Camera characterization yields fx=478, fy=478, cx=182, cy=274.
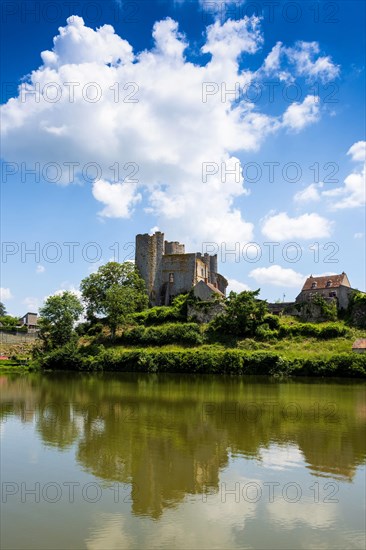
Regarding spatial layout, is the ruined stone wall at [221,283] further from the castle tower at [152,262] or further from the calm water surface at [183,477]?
the calm water surface at [183,477]

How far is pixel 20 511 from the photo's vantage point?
9.14 metres

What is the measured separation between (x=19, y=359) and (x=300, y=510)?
4605cm

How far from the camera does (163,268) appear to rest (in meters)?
61.7

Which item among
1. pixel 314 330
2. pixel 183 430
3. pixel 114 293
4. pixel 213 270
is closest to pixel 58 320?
pixel 114 293

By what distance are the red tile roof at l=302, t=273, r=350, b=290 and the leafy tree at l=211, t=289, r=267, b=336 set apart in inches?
318

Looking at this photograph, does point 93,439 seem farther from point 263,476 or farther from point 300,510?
point 300,510

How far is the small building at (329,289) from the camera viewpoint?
53625 mm

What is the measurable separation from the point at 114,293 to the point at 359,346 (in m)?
25.7

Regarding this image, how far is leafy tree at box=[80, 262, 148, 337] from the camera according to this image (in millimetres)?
52625

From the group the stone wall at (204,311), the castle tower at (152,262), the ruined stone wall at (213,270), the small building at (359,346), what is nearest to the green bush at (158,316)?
the stone wall at (204,311)

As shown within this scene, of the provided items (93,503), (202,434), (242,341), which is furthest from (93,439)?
(242,341)

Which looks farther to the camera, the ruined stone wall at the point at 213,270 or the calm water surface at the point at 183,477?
the ruined stone wall at the point at 213,270

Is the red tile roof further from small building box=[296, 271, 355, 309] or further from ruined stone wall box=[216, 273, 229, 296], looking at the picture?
ruined stone wall box=[216, 273, 229, 296]

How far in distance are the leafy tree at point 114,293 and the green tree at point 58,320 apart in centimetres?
242
